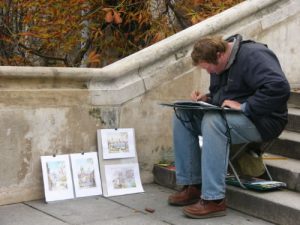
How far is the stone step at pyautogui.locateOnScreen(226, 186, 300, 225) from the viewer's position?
448 centimetres

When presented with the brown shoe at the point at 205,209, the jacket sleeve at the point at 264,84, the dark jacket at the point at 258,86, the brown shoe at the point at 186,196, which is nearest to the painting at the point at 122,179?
the brown shoe at the point at 186,196

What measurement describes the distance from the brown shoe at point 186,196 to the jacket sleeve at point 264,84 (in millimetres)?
796

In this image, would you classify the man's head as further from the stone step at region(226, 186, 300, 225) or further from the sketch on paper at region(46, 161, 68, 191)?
the sketch on paper at region(46, 161, 68, 191)

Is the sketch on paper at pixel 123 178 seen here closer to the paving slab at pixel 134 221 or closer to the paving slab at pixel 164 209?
the paving slab at pixel 164 209

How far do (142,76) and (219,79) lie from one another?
0.86 metres

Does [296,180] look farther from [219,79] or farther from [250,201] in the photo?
[219,79]

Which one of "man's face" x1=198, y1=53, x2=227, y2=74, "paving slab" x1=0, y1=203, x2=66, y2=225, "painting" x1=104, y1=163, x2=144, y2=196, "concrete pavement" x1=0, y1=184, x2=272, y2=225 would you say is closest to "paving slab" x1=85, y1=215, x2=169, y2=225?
"concrete pavement" x1=0, y1=184, x2=272, y2=225

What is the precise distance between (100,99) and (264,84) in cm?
152

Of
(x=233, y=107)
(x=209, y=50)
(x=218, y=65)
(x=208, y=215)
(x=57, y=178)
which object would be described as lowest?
(x=208, y=215)

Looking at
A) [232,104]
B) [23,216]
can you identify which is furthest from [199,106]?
[23,216]

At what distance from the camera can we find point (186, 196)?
4977mm

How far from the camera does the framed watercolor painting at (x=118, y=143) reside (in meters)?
5.42

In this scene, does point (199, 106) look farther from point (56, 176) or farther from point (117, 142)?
point (56, 176)

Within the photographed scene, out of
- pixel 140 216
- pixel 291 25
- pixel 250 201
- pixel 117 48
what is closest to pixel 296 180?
pixel 250 201
